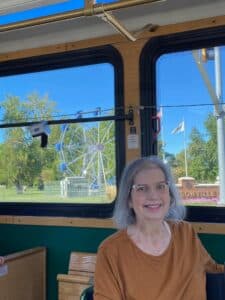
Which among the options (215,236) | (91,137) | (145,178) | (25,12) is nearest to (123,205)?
(145,178)

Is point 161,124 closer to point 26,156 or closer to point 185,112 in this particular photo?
point 185,112

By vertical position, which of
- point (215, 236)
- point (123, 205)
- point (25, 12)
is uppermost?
point (25, 12)

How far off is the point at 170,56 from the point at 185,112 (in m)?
0.37

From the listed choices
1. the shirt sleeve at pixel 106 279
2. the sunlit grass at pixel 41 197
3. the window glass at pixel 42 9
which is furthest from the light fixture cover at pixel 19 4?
the shirt sleeve at pixel 106 279

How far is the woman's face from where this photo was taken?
5.39 ft

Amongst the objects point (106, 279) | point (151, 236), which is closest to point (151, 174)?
point (151, 236)

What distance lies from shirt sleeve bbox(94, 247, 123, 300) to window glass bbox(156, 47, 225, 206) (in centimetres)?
105

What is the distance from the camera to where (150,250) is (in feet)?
5.28

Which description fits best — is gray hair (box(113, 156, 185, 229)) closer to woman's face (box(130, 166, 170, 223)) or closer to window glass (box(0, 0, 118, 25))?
woman's face (box(130, 166, 170, 223))

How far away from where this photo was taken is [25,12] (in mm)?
2363

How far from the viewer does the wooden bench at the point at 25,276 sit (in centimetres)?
244

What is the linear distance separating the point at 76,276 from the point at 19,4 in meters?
1.65

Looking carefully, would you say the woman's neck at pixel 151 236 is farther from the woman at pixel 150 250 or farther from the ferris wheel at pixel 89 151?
the ferris wheel at pixel 89 151

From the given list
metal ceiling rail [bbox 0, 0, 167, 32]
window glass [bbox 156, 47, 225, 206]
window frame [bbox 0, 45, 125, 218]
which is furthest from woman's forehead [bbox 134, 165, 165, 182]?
window frame [bbox 0, 45, 125, 218]
